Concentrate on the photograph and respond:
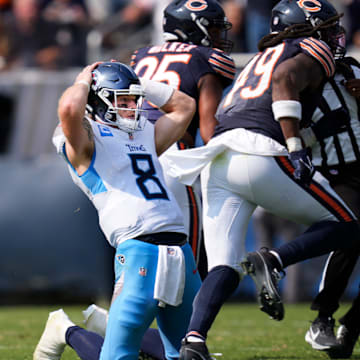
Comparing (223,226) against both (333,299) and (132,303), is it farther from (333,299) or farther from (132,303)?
(333,299)

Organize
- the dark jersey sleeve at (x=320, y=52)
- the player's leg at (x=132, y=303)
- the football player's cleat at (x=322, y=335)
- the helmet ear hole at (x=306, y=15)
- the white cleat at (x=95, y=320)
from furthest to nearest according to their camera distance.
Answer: the football player's cleat at (x=322, y=335), the helmet ear hole at (x=306, y=15), the white cleat at (x=95, y=320), the dark jersey sleeve at (x=320, y=52), the player's leg at (x=132, y=303)

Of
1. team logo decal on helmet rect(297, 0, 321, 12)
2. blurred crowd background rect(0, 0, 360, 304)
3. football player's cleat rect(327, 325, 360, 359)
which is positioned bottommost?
blurred crowd background rect(0, 0, 360, 304)

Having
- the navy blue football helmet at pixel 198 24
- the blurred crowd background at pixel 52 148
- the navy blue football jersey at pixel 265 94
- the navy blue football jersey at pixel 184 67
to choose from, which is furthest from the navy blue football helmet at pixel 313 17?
the blurred crowd background at pixel 52 148

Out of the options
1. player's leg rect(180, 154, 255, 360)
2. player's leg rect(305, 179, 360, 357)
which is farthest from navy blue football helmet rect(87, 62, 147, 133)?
player's leg rect(305, 179, 360, 357)

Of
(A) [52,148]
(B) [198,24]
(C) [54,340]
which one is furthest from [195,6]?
(A) [52,148]

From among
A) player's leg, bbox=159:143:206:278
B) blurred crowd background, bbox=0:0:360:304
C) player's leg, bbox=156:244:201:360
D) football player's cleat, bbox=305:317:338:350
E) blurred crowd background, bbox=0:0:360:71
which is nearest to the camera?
player's leg, bbox=156:244:201:360

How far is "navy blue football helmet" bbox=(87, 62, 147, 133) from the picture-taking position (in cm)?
341

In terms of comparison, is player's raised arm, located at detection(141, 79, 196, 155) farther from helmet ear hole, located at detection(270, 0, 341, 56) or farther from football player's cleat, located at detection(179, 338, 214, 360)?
football player's cleat, located at detection(179, 338, 214, 360)

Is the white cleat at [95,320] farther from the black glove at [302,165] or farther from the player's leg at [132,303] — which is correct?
the black glove at [302,165]

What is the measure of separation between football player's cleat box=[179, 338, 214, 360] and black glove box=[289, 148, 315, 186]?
84 centimetres

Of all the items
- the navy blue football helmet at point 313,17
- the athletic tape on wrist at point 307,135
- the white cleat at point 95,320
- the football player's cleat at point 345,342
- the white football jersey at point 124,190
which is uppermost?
the navy blue football helmet at point 313,17

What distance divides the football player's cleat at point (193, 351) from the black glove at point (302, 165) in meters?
0.84

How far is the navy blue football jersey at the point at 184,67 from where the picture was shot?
4.27 metres

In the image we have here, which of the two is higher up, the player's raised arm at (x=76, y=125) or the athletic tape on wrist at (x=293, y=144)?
the player's raised arm at (x=76, y=125)
